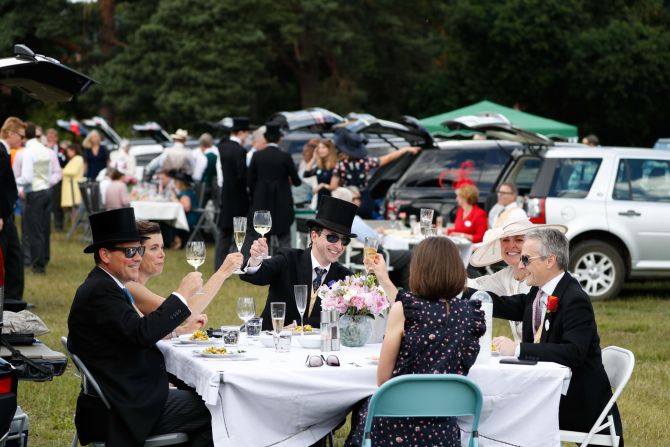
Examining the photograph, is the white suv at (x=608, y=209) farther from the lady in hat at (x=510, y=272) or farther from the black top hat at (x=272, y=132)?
the lady in hat at (x=510, y=272)

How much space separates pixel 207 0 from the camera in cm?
3778

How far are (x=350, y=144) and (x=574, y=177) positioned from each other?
3433 millimetres

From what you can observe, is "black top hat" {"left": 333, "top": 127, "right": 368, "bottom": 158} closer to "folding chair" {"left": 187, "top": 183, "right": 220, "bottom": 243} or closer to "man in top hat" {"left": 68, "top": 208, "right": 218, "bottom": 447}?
"folding chair" {"left": 187, "top": 183, "right": 220, "bottom": 243}

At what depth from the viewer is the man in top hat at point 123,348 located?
547cm

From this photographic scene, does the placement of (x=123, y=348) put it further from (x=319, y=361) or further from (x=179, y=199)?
Answer: (x=179, y=199)

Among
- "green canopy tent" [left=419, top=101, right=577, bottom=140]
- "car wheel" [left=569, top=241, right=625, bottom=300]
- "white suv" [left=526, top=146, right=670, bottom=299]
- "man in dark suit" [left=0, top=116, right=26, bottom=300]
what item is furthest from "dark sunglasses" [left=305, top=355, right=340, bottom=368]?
"green canopy tent" [left=419, top=101, right=577, bottom=140]

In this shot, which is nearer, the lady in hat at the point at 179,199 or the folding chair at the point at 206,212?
the folding chair at the point at 206,212

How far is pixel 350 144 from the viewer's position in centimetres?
1603

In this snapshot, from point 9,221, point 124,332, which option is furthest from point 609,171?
point 124,332

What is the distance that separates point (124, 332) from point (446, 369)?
149 cm

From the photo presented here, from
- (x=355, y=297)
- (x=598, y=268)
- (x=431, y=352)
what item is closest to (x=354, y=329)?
(x=355, y=297)

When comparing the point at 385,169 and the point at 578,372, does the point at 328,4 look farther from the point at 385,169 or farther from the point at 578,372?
the point at 578,372

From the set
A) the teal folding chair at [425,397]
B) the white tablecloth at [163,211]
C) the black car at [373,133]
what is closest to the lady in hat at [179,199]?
the white tablecloth at [163,211]

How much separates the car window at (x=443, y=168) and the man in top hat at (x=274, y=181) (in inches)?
80.0
